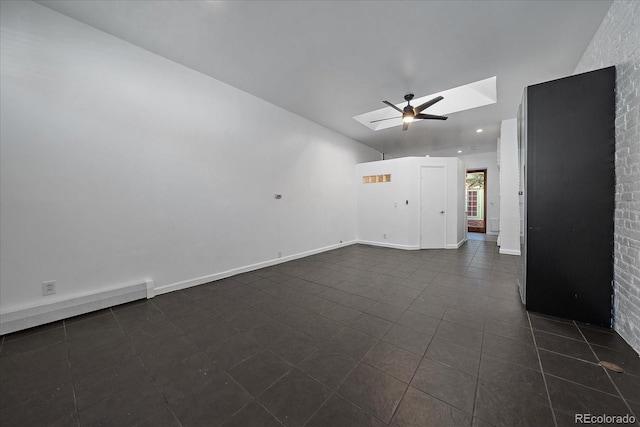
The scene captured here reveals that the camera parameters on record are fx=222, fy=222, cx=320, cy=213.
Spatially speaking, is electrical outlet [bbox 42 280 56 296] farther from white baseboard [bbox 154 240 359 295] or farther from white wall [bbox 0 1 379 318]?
white baseboard [bbox 154 240 359 295]

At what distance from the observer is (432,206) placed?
5.97 m

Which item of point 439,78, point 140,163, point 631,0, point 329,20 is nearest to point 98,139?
point 140,163

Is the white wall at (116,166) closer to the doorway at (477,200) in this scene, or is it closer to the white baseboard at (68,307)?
the white baseboard at (68,307)

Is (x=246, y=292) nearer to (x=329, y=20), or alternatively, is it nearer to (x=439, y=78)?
(x=329, y=20)

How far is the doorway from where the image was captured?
8.70 meters

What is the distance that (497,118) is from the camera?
5141 millimetres

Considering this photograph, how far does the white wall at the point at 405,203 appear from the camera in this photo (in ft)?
19.3

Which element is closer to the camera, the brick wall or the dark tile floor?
the dark tile floor

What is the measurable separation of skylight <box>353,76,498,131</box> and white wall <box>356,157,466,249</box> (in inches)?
48.9

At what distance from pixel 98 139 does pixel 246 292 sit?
8.42ft

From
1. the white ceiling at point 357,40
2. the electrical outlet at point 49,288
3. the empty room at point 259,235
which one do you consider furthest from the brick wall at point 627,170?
the electrical outlet at point 49,288

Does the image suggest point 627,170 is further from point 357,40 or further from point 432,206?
point 432,206
